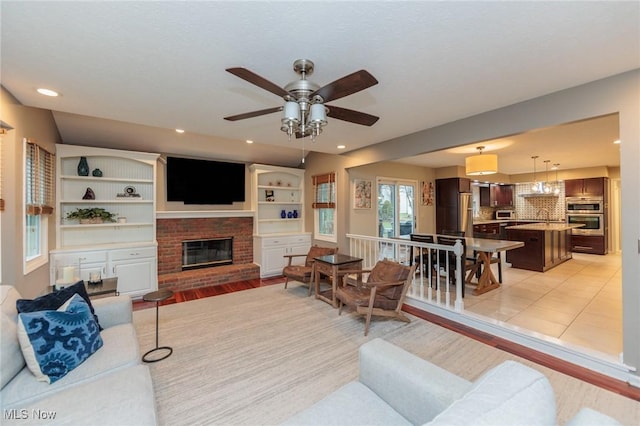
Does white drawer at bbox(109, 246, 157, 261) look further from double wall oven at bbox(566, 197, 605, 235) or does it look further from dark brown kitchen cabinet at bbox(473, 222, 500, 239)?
double wall oven at bbox(566, 197, 605, 235)

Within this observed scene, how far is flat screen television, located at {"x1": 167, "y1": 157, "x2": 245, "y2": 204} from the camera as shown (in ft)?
16.6

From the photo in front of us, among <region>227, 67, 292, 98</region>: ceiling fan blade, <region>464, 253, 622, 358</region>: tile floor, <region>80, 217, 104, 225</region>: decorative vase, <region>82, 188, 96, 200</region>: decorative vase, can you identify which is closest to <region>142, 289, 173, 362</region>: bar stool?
<region>227, 67, 292, 98</region>: ceiling fan blade

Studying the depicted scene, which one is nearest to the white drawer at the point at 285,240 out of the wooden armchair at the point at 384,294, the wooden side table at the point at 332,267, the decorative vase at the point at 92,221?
the wooden side table at the point at 332,267

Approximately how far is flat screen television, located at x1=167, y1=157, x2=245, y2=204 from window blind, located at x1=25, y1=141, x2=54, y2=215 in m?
1.63

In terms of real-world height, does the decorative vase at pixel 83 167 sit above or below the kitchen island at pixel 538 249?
above

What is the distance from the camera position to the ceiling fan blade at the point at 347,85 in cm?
158

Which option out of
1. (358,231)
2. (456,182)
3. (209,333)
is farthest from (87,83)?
(456,182)

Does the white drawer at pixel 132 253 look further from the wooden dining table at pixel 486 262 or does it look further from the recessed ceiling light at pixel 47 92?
the wooden dining table at pixel 486 262

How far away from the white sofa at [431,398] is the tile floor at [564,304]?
236cm

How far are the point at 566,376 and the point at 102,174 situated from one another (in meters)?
6.38

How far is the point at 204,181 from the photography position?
17.5 feet

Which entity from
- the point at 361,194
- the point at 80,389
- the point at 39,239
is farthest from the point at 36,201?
the point at 361,194

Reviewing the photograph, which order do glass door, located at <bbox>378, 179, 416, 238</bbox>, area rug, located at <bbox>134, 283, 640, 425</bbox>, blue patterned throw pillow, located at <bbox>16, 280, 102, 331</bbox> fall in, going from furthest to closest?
glass door, located at <bbox>378, 179, 416, 238</bbox>, area rug, located at <bbox>134, 283, 640, 425</bbox>, blue patterned throw pillow, located at <bbox>16, 280, 102, 331</bbox>

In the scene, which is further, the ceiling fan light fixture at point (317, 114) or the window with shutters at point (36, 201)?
the window with shutters at point (36, 201)
